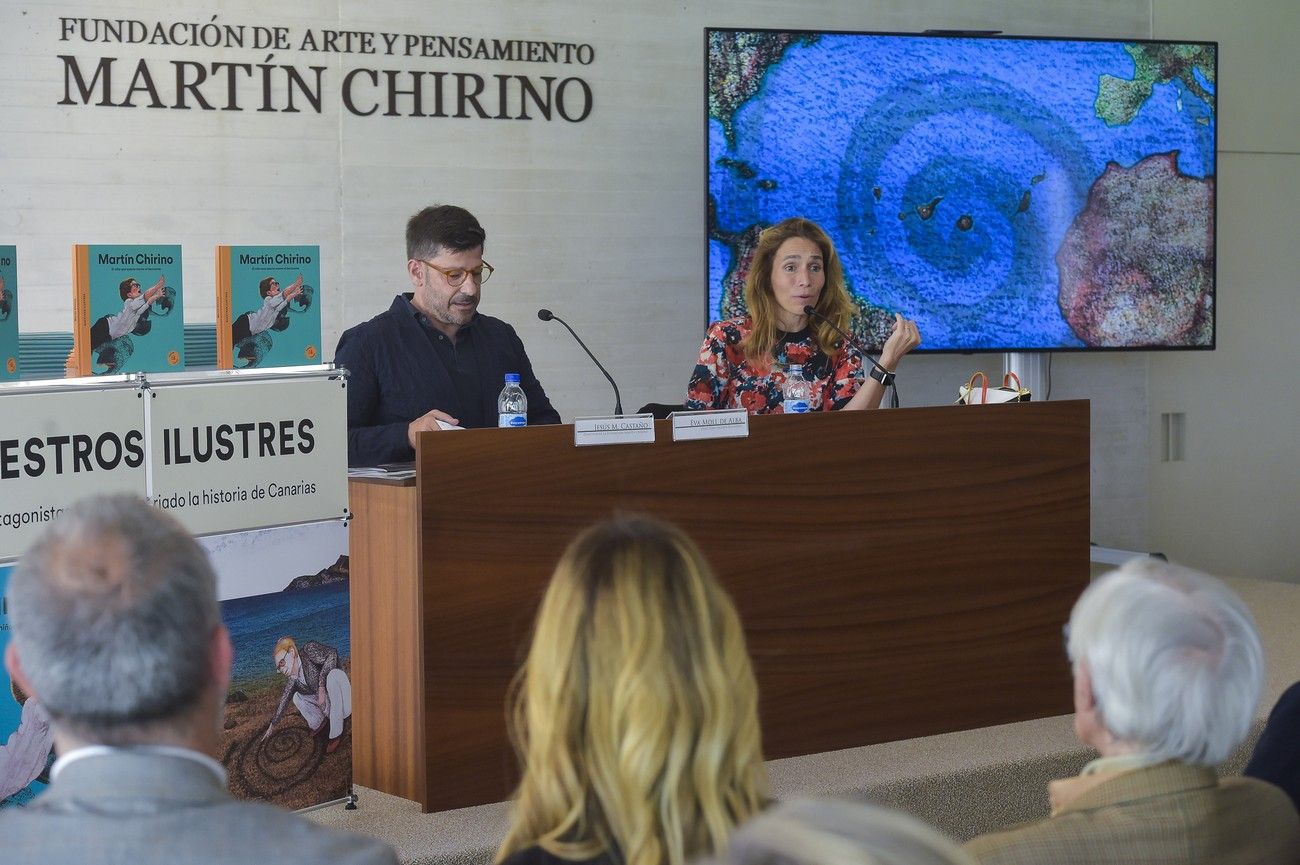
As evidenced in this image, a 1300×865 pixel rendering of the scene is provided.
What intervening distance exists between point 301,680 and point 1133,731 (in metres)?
1.72

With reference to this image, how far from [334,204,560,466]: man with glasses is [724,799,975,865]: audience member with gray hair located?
2890 mm

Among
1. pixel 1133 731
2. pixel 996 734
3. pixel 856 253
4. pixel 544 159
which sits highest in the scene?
pixel 544 159

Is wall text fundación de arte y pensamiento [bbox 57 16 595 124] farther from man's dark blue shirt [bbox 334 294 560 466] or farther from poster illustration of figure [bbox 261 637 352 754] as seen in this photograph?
poster illustration of figure [bbox 261 637 352 754]

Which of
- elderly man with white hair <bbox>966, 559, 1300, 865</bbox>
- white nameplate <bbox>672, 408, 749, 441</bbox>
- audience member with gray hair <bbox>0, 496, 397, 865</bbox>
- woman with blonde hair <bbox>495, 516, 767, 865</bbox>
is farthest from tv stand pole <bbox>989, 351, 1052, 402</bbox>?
audience member with gray hair <bbox>0, 496, 397, 865</bbox>

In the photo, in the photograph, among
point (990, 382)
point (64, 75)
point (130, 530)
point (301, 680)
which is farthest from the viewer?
point (990, 382)

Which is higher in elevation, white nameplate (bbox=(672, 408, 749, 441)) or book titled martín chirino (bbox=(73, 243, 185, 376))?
book titled martín chirino (bbox=(73, 243, 185, 376))

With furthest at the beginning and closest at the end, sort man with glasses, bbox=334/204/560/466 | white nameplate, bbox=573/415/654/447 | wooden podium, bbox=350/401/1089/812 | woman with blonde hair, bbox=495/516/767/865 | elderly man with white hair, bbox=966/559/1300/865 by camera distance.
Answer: man with glasses, bbox=334/204/560/466 < white nameplate, bbox=573/415/654/447 < wooden podium, bbox=350/401/1089/812 < elderly man with white hair, bbox=966/559/1300/865 < woman with blonde hair, bbox=495/516/767/865

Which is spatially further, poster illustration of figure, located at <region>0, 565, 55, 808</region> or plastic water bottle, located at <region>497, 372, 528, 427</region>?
plastic water bottle, located at <region>497, 372, 528, 427</region>

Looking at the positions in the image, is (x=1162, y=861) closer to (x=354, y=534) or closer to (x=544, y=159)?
(x=354, y=534)

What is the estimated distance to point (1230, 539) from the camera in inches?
254

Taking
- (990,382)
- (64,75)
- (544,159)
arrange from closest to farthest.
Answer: (64,75) → (544,159) → (990,382)

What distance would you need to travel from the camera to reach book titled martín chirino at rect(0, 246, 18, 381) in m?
2.38

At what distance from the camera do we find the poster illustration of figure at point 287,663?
2.64 m

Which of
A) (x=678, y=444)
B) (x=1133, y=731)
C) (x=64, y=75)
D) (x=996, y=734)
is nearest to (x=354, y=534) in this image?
(x=678, y=444)
